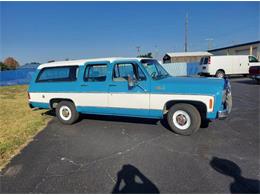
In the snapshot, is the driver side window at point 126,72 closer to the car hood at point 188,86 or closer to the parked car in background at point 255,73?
the car hood at point 188,86

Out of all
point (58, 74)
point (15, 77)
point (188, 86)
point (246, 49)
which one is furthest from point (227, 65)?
point (15, 77)

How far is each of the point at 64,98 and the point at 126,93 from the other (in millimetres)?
2142

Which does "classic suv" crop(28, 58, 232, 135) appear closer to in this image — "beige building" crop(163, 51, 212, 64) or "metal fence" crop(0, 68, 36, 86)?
"metal fence" crop(0, 68, 36, 86)

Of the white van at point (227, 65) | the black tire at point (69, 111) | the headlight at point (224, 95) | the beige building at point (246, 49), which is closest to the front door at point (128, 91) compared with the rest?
the black tire at point (69, 111)

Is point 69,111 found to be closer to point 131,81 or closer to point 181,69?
point 131,81

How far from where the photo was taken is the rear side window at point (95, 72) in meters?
6.16

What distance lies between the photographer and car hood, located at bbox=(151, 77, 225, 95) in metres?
4.91

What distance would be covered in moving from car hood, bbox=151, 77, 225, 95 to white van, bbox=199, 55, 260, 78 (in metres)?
14.7

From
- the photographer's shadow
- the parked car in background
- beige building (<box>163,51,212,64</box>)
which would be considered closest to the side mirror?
the photographer's shadow

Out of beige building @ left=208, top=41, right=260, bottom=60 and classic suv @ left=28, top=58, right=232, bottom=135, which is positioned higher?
beige building @ left=208, top=41, right=260, bottom=60

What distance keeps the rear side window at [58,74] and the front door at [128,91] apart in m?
1.35

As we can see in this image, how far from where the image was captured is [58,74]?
268 inches

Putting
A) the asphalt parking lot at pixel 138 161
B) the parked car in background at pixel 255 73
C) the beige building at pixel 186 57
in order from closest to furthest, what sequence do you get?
the asphalt parking lot at pixel 138 161 < the parked car in background at pixel 255 73 < the beige building at pixel 186 57

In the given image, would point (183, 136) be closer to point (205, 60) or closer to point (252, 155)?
point (252, 155)
